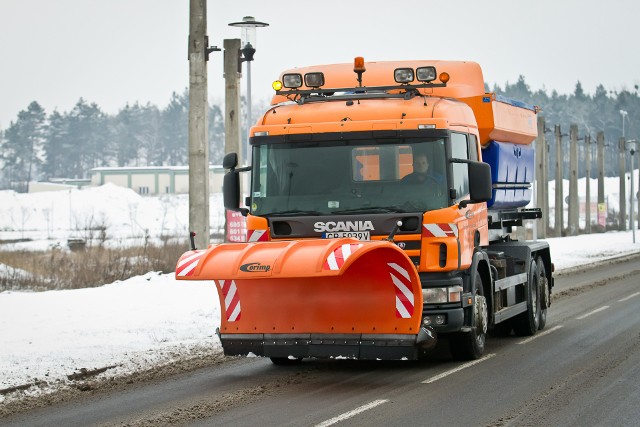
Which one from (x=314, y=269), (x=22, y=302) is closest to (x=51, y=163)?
(x=22, y=302)

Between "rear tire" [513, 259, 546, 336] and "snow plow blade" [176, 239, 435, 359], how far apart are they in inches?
175

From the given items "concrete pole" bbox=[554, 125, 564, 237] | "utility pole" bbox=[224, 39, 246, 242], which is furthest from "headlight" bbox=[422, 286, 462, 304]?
"concrete pole" bbox=[554, 125, 564, 237]

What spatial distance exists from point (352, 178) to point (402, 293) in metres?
1.48

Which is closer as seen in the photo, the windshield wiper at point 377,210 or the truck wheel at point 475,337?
the windshield wiper at point 377,210

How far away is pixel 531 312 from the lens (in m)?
15.4

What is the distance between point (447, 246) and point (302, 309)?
1.66 m

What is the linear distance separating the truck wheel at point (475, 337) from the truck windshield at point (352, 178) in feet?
4.62

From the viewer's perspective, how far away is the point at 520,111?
610 inches

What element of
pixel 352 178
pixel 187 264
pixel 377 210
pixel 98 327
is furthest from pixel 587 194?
pixel 187 264

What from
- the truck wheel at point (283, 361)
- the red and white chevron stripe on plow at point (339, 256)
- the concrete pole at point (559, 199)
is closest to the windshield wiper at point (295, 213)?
the red and white chevron stripe on plow at point (339, 256)

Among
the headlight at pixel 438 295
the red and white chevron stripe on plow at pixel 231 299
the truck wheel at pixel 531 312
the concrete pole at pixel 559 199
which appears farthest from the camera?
the concrete pole at pixel 559 199

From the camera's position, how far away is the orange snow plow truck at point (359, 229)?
10.9 meters

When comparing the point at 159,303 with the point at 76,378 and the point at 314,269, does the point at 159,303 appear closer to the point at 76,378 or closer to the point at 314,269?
the point at 76,378

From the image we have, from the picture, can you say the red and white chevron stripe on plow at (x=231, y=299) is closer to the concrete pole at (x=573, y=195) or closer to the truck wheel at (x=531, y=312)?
the truck wheel at (x=531, y=312)
